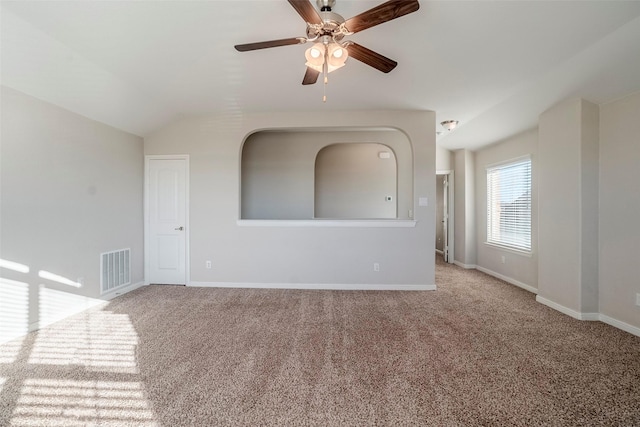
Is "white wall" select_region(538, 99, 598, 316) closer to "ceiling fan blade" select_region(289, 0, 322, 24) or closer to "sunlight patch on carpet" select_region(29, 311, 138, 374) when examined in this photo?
"ceiling fan blade" select_region(289, 0, 322, 24)

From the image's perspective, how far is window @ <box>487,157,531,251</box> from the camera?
4.13 m

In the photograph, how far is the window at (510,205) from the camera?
4133 mm

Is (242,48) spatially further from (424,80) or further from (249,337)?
(249,337)

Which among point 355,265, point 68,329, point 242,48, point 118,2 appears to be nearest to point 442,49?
point 242,48

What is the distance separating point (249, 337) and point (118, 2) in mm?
2817

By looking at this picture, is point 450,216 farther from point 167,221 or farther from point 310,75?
point 167,221

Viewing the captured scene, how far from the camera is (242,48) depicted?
6.29ft

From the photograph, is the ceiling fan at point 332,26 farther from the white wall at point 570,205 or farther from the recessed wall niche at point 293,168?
the recessed wall niche at point 293,168

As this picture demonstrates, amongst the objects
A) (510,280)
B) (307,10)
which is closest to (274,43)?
(307,10)

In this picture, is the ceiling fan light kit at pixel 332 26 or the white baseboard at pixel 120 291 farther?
the white baseboard at pixel 120 291

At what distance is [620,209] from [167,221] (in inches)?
221

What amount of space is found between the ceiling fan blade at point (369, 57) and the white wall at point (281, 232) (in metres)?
1.80

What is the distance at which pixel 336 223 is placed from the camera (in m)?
4.01

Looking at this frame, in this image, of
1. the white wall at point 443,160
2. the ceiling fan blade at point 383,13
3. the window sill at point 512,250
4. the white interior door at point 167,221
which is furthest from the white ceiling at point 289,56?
the white wall at point 443,160
